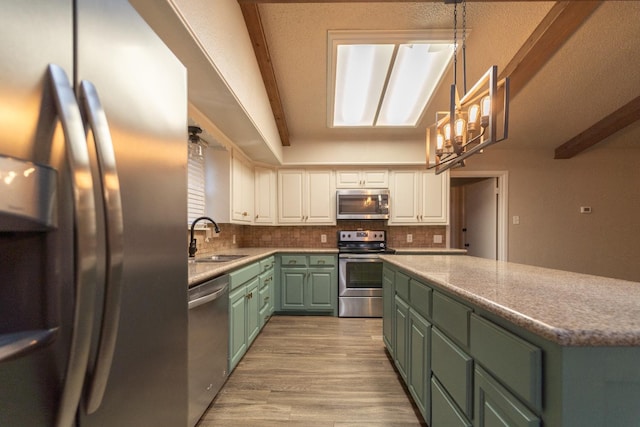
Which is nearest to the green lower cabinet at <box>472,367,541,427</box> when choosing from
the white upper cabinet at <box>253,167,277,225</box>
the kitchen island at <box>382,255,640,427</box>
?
the kitchen island at <box>382,255,640,427</box>

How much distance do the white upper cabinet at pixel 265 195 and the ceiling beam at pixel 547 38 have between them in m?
3.10

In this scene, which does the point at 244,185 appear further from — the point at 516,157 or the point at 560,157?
the point at 560,157

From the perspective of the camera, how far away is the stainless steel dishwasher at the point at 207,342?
1437 millimetres

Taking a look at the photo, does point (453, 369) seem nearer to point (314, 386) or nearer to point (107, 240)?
point (314, 386)

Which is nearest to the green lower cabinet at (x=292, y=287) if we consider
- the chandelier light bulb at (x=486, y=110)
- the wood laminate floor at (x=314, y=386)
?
the wood laminate floor at (x=314, y=386)

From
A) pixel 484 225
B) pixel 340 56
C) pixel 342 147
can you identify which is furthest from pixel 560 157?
pixel 340 56

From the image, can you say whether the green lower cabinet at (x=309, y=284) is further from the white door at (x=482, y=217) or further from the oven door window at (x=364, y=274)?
the white door at (x=482, y=217)

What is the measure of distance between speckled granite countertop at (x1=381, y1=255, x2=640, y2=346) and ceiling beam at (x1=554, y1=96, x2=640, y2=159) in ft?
11.9

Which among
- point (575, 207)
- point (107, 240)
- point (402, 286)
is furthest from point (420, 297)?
point (575, 207)

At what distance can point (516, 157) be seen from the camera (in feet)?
14.4

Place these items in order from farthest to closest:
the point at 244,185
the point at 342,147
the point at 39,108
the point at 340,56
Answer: the point at 342,147 < the point at 244,185 < the point at 340,56 < the point at 39,108

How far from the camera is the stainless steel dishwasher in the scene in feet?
4.71

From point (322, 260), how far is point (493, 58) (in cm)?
292

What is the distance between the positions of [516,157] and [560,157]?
66 centimetres
